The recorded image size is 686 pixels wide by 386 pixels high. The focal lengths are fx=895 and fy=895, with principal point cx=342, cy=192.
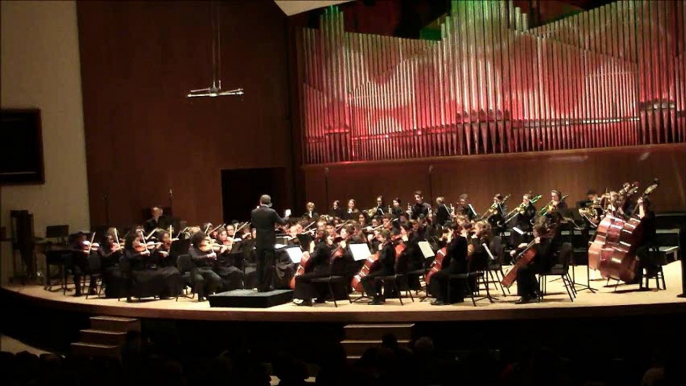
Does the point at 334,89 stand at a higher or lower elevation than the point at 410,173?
higher

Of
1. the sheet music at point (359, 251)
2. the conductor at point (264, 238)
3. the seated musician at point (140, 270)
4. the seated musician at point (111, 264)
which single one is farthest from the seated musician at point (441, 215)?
the seated musician at point (111, 264)

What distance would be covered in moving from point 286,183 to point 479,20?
493cm

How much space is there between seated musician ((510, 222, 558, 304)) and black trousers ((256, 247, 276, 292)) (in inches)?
112

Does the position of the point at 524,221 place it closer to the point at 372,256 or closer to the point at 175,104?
the point at 372,256

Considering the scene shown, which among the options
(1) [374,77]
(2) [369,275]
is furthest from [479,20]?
(2) [369,275]

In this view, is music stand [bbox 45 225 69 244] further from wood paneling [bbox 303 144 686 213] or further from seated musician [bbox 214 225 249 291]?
wood paneling [bbox 303 144 686 213]

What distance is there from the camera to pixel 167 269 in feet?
36.7

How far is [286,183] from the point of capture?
57.2 feet

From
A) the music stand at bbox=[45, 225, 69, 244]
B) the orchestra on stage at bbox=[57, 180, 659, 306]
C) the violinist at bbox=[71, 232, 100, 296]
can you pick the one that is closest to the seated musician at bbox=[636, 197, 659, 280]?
the orchestra on stage at bbox=[57, 180, 659, 306]

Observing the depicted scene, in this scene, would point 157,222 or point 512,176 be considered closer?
point 157,222

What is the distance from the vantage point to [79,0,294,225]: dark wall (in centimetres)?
1543

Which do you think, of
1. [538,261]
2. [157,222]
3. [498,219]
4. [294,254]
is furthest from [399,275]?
[157,222]

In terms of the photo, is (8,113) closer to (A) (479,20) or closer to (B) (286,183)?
(B) (286,183)

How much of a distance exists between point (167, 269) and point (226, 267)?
0.73 meters
